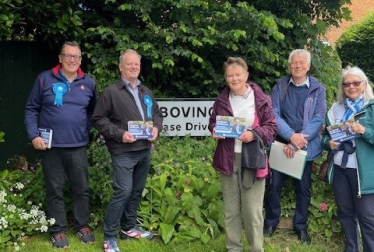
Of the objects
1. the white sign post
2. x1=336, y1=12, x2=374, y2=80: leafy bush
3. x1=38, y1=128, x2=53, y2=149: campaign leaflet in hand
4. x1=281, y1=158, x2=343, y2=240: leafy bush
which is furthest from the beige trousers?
x1=336, y1=12, x2=374, y2=80: leafy bush

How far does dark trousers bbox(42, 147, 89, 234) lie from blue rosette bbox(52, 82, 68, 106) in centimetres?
45

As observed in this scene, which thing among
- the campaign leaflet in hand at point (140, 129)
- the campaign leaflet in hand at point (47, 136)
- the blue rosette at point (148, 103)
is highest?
the blue rosette at point (148, 103)

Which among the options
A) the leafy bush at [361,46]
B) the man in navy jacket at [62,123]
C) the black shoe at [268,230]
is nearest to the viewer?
the man in navy jacket at [62,123]

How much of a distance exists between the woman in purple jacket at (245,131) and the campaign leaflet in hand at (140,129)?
0.58 m

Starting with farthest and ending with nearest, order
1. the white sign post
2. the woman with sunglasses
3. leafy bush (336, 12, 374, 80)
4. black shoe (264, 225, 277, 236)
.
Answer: leafy bush (336, 12, 374, 80) < the white sign post < black shoe (264, 225, 277, 236) < the woman with sunglasses

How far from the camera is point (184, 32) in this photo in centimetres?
529

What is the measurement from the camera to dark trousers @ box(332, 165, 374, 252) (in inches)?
147

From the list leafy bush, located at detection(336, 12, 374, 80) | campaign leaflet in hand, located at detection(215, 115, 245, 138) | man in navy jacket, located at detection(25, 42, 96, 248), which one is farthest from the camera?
leafy bush, located at detection(336, 12, 374, 80)

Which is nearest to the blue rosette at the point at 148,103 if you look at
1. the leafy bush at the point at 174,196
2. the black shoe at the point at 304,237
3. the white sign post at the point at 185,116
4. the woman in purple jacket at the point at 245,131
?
the woman in purple jacket at the point at 245,131

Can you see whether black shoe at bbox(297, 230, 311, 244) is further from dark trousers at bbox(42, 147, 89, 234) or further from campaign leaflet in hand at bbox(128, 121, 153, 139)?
dark trousers at bbox(42, 147, 89, 234)

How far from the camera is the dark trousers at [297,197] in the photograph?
432 cm

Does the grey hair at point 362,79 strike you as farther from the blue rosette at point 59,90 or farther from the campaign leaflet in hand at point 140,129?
the blue rosette at point 59,90

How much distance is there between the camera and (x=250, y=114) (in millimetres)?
3676

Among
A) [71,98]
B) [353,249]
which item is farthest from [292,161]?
[71,98]
